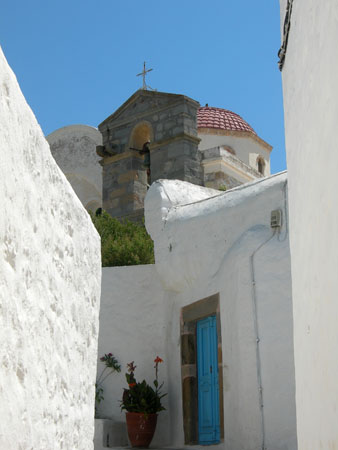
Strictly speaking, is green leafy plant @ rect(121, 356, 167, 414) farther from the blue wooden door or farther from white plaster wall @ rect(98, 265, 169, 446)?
the blue wooden door

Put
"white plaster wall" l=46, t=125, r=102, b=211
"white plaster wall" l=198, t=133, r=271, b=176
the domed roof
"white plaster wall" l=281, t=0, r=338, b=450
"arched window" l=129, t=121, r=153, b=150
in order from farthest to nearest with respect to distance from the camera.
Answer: the domed roof
"white plaster wall" l=198, t=133, r=271, b=176
"white plaster wall" l=46, t=125, r=102, b=211
"arched window" l=129, t=121, r=153, b=150
"white plaster wall" l=281, t=0, r=338, b=450

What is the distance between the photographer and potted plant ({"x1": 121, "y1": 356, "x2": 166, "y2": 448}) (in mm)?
10062

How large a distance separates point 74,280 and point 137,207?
→ 11778 mm

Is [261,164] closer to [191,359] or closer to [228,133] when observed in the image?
[228,133]

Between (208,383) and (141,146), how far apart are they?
7.85 metres

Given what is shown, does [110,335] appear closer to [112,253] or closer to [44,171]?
[112,253]

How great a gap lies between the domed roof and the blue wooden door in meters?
12.8

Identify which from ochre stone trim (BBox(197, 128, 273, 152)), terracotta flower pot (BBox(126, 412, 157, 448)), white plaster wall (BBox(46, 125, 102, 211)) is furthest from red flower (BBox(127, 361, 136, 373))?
ochre stone trim (BBox(197, 128, 273, 152))

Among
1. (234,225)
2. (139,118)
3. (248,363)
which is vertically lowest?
(248,363)

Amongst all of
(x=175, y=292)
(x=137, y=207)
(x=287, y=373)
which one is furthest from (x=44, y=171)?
(x=137, y=207)

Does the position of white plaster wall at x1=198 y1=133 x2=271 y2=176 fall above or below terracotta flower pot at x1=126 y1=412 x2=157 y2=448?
above

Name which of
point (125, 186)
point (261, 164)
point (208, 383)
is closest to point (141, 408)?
point (208, 383)

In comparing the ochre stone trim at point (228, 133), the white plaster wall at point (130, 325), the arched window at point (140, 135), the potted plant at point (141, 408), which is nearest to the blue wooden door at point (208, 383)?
the potted plant at point (141, 408)

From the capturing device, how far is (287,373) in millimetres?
8203
